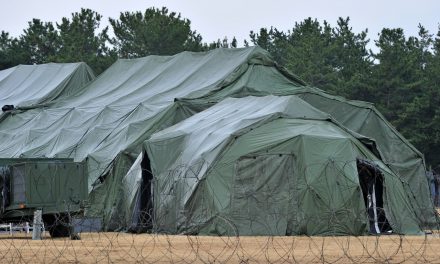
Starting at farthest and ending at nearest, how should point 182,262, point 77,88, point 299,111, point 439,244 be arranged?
point 77,88 < point 299,111 < point 439,244 < point 182,262

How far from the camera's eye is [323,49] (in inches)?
3686

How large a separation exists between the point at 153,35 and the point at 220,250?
70.4 metres

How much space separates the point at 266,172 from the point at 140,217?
5.15m

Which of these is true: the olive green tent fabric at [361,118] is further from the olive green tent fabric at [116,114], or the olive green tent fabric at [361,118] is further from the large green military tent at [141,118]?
the olive green tent fabric at [116,114]

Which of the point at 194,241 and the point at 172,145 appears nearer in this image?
the point at 194,241

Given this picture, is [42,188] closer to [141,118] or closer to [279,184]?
Answer: [279,184]

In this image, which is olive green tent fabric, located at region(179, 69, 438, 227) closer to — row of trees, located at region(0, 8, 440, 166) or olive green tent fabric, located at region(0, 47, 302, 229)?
olive green tent fabric, located at region(0, 47, 302, 229)

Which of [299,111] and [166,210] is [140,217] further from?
[299,111]

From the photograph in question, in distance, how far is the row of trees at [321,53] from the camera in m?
74.7

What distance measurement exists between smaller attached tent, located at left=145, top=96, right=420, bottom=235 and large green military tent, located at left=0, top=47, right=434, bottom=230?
7.24 feet

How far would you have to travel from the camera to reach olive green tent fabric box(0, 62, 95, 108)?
50781 millimetres

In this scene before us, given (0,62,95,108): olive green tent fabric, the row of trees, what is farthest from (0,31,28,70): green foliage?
(0,62,95,108): olive green tent fabric

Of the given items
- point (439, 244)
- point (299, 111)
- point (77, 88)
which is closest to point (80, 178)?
point (299, 111)

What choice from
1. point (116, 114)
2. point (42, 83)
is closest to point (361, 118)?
point (116, 114)
